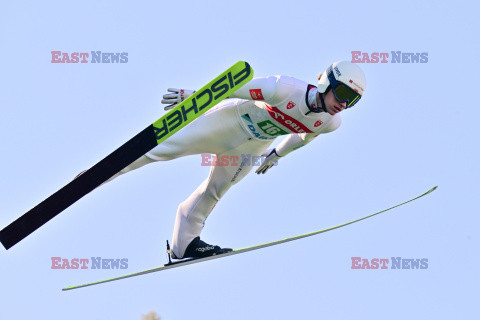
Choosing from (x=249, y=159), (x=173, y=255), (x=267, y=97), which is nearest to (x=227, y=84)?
(x=267, y=97)

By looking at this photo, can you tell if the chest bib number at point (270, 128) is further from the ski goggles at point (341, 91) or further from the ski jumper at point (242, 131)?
the ski goggles at point (341, 91)

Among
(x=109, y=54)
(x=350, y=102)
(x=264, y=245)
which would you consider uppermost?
(x=109, y=54)

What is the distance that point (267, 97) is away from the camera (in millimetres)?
16109

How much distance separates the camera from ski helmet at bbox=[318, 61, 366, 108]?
52.8ft

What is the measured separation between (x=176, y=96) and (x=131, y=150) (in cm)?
135

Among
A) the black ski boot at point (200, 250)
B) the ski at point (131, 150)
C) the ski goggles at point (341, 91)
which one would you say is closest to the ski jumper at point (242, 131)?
the black ski boot at point (200, 250)

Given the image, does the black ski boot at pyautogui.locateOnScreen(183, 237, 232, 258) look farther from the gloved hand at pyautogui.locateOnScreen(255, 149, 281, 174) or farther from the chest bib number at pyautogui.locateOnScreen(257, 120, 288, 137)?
the chest bib number at pyautogui.locateOnScreen(257, 120, 288, 137)

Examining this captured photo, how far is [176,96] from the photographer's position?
16.0 meters

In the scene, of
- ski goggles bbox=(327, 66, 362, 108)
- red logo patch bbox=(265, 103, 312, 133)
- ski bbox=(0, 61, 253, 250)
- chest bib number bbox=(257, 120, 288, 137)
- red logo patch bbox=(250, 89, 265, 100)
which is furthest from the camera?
chest bib number bbox=(257, 120, 288, 137)

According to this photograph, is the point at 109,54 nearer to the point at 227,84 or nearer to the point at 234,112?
the point at 234,112

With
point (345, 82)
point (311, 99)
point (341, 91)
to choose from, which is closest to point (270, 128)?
point (311, 99)

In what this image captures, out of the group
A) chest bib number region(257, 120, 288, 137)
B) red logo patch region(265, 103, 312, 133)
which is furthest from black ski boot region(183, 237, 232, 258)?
red logo patch region(265, 103, 312, 133)

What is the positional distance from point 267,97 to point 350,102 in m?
1.08

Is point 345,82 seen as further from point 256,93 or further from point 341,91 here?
point 256,93
